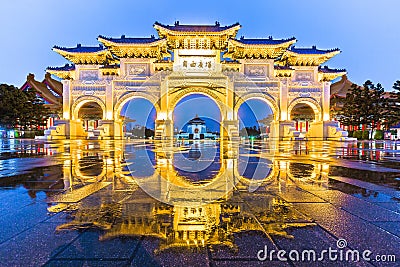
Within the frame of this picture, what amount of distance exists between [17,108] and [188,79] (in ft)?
68.4

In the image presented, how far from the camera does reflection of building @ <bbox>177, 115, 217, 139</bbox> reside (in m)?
39.4

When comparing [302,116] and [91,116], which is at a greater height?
[91,116]

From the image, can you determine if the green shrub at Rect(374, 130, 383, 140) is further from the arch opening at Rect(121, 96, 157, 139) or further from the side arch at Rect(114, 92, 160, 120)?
the arch opening at Rect(121, 96, 157, 139)

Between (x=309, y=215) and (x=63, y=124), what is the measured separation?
3004 cm

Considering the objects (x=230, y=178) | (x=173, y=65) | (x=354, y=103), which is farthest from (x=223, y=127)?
(x=230, y=178)

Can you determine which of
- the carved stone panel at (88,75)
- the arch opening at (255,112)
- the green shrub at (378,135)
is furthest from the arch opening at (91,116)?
the green shrub at (378,135)

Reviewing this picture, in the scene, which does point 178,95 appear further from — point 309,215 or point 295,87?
point 309,215

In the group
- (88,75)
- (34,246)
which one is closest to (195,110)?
(88,75)

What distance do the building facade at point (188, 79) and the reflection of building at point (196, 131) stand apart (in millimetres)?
10513

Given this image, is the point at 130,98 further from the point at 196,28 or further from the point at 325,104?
the point at 325,104

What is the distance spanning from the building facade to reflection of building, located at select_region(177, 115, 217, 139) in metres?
10.5

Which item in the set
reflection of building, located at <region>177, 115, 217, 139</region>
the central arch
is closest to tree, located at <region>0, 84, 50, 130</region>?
the central arch

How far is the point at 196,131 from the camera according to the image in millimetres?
39438

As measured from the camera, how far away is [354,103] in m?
31.4
